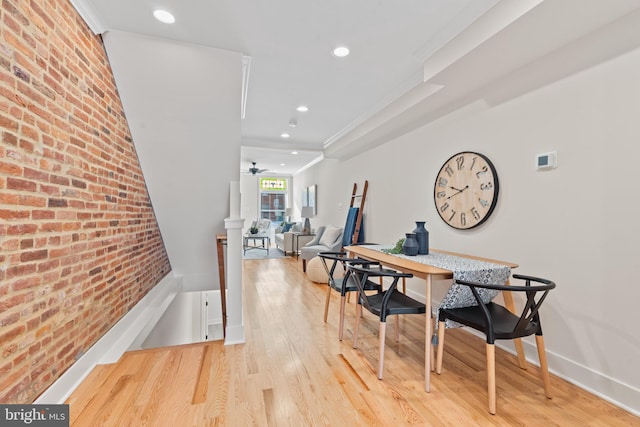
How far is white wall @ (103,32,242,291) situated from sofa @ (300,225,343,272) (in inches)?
77.8

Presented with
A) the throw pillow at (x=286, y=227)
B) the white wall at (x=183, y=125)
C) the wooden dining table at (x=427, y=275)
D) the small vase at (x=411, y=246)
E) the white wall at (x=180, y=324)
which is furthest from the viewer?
the throw pillow at (x=286, y=227)

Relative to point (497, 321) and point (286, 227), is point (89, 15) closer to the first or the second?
point (497, 321)

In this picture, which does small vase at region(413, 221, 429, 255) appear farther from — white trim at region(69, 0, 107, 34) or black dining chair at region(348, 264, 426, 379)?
white trim at region(69, 0, 107, 34)

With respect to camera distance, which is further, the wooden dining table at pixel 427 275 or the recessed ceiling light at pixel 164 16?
the recessed ceiling light at pixel 164 16

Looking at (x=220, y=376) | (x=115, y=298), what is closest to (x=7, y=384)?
(x=220, y=376)

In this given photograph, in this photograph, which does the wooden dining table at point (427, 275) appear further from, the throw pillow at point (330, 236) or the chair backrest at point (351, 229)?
the throw pillow at point (330, 236)

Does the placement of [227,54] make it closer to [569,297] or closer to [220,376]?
[220,376]

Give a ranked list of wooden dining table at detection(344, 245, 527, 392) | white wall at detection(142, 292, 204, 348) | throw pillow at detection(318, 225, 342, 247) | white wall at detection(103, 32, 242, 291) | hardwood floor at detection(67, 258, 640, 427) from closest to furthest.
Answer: hardwood floor at detection(67, 258, 640, 427) < wooden dining table at detection(344, 245, 527, 392) < white wall at detection(103, 32, 242, 291) < white wall at detection(142, 292, 204, 348) < throw pillow at detection(318, 225, 342, 247)

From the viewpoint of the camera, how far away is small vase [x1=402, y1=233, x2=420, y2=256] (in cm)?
257

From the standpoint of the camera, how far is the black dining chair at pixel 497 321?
1.63m

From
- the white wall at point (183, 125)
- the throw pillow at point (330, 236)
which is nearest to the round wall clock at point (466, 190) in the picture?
the white wall at point (183, 125)

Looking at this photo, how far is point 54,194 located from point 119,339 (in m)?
1.42

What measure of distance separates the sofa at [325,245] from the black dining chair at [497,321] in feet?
11.0

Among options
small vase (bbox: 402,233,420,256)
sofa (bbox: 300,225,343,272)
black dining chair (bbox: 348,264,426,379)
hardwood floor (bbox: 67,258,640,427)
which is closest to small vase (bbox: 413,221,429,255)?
small vase (bbox: 402,233,420,256)
